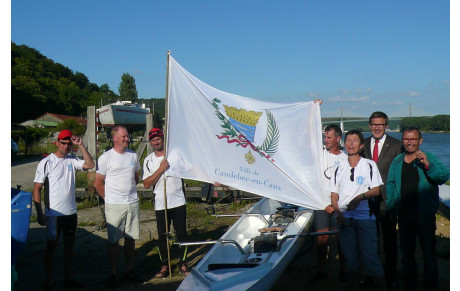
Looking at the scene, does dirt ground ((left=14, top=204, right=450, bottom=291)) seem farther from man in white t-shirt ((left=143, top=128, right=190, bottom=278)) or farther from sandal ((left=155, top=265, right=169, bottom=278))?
man in white t-shirt ((left=143, top=128, right=190, bottom=278))

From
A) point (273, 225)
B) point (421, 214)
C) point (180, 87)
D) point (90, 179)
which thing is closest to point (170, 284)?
point (273, 225)

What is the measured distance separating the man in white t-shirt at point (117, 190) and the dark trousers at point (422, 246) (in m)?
3.43

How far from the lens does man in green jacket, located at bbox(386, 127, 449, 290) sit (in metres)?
4.51

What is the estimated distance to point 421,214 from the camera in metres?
4.56

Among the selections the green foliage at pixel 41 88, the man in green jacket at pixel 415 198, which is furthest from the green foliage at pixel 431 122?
the green foliage at pixel 41 88

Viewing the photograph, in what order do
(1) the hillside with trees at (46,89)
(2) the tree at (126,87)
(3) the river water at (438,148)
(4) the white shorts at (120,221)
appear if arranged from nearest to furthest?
1. (4) the white shorts at (120,221)
2. (3) the river water at (438,148)
3. (1) the hillside with trees at (46,89)
4. (2) the tree at (126,87)

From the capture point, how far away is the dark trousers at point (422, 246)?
15.0 ft

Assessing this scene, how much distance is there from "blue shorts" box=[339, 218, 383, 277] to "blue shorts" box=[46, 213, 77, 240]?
3.41 metres

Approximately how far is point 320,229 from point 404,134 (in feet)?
5.93

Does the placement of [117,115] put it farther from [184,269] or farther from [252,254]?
[252,254]

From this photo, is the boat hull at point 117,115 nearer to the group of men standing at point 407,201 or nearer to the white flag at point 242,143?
the white flag at point 242,143

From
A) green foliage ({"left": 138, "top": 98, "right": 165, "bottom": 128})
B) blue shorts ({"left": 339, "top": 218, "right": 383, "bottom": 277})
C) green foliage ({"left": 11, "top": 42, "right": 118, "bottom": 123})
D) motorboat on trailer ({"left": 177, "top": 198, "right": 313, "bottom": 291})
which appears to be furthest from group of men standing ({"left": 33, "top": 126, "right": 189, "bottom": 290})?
green foliage ({"left": 11, "top": 42, "right": 118, "bottom": 123})

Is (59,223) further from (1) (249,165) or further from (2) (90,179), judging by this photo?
(2) (90,179)

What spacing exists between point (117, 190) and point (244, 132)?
1868 mm
